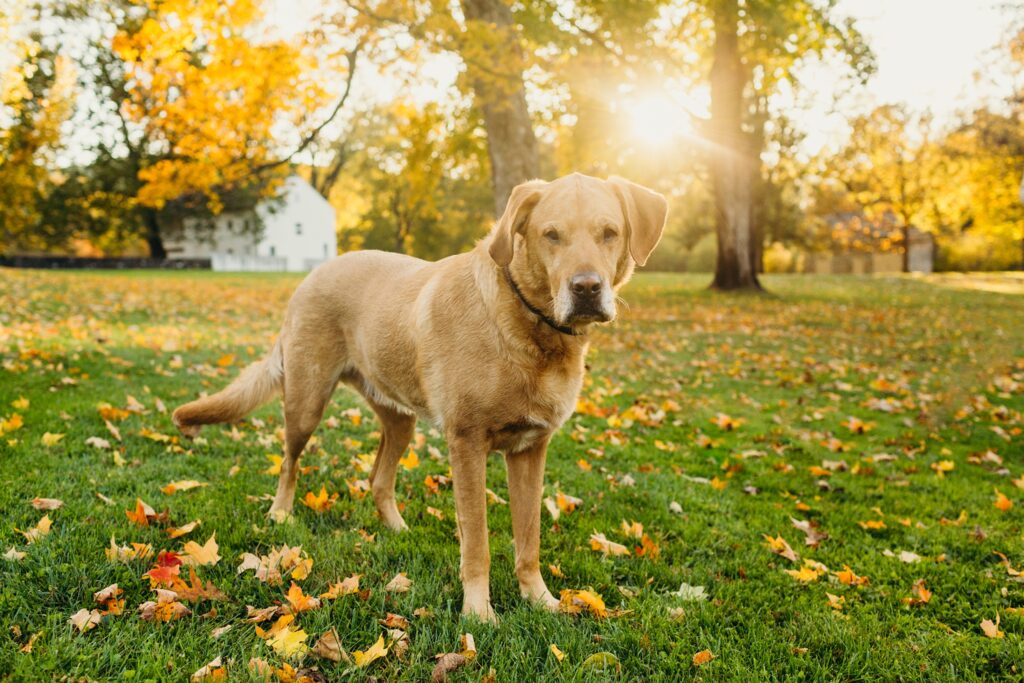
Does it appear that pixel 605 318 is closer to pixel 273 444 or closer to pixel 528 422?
pixel 528 422

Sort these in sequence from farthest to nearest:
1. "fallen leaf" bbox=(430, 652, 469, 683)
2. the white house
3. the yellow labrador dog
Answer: the white house < the yellow labrador dog < "fallen leaf" bbox=(430, 652, 469, 683)

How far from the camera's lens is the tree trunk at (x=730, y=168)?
1883 centimetres

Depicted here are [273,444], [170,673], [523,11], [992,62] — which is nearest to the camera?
[170,673]

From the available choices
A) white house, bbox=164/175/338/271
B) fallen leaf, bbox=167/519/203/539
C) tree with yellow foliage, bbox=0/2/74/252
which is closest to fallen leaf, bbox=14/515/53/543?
fallen leaf, bbox=167/519/203/539

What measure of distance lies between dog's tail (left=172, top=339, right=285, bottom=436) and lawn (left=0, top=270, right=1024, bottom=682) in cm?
47

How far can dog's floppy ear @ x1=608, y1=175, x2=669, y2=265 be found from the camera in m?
3.11

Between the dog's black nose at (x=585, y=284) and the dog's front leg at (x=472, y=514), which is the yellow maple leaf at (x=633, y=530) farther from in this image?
the dog's black nose at (x=585, y=284)

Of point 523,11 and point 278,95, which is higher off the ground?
point 523,11

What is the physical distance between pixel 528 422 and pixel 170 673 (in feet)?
5.54

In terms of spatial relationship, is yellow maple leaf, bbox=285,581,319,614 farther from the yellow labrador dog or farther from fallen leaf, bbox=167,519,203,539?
fallen leaf, bbox=167,519,203,539

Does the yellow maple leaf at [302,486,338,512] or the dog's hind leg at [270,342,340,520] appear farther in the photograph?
the yellow maple leaf at [302,486,338,512]

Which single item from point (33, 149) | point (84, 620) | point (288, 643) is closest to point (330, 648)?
point (288, 643)

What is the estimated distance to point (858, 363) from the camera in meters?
10.5

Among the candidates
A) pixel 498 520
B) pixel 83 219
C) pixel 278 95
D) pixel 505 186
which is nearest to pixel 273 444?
pixel 498 520
